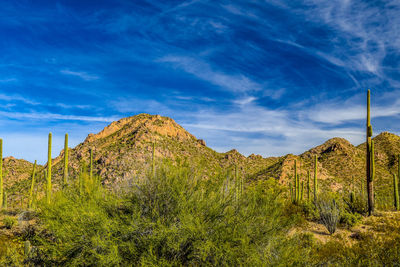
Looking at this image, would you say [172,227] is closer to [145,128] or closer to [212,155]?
[212,155]

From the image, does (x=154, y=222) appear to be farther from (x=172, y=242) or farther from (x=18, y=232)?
(x=18, y=232)

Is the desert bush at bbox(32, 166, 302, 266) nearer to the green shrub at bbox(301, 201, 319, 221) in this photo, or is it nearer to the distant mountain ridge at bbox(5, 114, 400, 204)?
the green shrub at bbox(301, 201, 319, 221)

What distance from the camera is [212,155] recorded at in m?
62.5

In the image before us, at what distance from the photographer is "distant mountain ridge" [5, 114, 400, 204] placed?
49625mm

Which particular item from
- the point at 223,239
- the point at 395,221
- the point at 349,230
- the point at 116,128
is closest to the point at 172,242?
the point at 223,239

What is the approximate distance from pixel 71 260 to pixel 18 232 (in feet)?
35.9

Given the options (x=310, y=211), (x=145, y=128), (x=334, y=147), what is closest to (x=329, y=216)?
(x=310, y=211)

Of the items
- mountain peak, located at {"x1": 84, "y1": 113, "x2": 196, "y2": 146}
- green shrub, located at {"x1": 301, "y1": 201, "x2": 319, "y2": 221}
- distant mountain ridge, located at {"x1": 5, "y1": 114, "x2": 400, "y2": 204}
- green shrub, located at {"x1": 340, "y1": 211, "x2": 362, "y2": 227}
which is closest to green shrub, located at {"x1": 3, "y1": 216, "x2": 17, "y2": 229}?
green shrub, located at {"x1": 301, "y1": 201, "x2": 319, "y2": 221}

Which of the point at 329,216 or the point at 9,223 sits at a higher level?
the point at 329,216

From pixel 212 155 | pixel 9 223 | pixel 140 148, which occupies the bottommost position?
pixel 9 223

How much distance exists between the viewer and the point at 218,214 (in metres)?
7.80

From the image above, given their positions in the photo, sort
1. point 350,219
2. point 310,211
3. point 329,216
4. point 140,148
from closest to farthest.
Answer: point 329,216 < point 350,219 < point 310,211 < point 140,148

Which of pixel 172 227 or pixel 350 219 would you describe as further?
pixel 350 219

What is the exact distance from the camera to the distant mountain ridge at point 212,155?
49.6 meters
